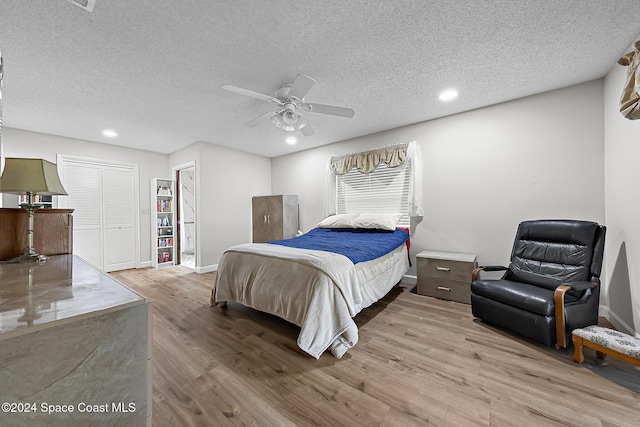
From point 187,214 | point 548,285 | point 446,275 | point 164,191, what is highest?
point 164,191

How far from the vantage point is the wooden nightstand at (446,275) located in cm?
294

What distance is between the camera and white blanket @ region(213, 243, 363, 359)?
1.91m

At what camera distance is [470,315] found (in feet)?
8.54

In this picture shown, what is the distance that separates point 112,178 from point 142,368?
5.30m

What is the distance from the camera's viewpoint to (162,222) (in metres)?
5.20

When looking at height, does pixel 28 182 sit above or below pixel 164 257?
above

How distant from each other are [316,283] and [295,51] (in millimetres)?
1955

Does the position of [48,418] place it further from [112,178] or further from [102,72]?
[112,178]

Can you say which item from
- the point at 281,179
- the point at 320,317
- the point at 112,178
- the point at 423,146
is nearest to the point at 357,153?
the point at 423,146

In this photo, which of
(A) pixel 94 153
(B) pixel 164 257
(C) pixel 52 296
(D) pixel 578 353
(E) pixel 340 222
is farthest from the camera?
(B) pixel 164 257

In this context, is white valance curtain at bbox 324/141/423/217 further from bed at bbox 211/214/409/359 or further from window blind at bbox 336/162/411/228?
bed at bbox 211/214/409/359

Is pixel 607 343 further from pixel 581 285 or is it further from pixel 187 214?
pixel 187 214

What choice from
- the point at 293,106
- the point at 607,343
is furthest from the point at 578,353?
the point at 293,106

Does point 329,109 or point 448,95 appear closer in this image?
point 329,109
